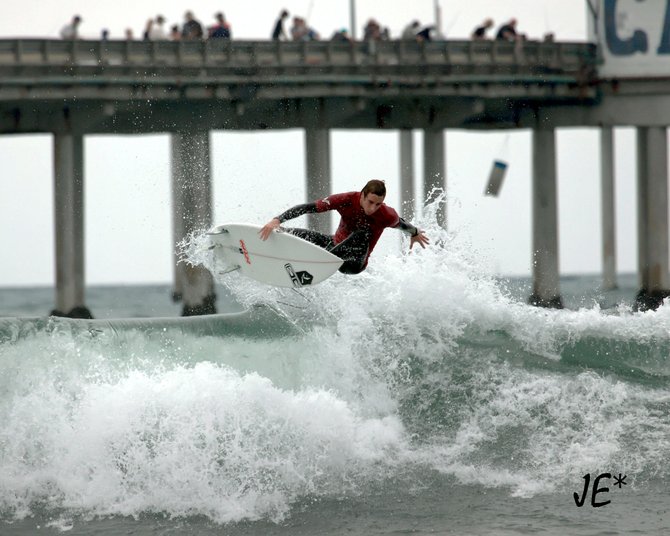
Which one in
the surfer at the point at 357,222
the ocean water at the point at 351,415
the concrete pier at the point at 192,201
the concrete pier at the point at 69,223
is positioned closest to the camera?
the ocean water at the point at 351,415

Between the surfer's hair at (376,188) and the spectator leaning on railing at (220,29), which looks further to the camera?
the spectator leaning on railing at (220,29)

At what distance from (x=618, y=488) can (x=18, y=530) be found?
191 inches

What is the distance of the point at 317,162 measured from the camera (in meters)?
30.6

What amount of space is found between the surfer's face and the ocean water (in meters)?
1.28

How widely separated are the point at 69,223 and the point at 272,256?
19.1 meters

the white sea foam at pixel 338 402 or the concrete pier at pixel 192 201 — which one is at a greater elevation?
the concrete pier at pixel 192 201

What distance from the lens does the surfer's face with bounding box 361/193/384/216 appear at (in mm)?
11078

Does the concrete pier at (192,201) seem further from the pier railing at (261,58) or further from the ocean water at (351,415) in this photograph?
the ocean water at (351,415)

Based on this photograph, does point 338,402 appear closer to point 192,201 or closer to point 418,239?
point 418,239

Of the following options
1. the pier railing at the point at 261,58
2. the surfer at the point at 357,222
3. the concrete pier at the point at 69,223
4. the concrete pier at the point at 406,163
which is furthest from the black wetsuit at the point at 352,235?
the concrete pier at the point at 406,163

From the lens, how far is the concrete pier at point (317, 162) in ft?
99.2

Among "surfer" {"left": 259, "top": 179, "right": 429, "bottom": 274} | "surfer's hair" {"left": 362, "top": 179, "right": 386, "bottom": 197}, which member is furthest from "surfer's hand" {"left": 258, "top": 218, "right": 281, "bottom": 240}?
"surfer's hair" {"left": 362, "top": 179, "right": 386, "bottom": 197}

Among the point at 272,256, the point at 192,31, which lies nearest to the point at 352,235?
the point at 272,256

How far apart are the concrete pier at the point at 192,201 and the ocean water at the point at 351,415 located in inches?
672
